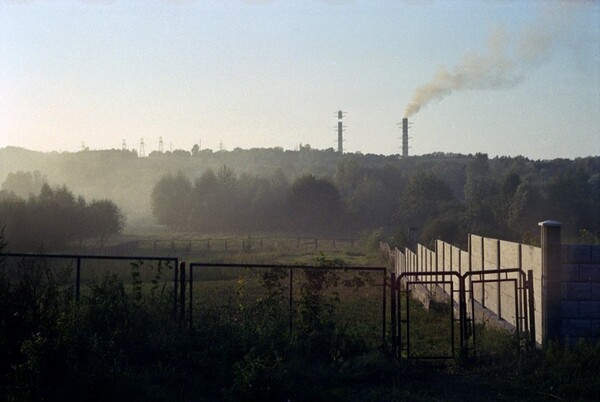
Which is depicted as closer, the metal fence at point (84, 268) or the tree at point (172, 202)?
the metal fence at point (84, 268)

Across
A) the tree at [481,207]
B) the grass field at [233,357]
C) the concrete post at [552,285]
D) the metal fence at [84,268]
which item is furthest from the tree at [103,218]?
the concrete post at [552,285]

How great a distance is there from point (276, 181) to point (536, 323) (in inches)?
3812

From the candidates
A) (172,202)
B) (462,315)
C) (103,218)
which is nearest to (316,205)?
(172,202)

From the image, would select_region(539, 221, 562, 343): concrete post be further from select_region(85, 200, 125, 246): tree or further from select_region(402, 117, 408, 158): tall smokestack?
select_region(402, 117, 408, 158): tall smokestack

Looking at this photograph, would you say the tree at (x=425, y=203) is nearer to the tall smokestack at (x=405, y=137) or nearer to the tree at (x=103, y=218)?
the tree at (x=103, y=218)

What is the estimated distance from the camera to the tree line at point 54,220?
5484 cm

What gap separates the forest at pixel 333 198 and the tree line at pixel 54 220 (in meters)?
0.19

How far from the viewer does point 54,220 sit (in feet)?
201

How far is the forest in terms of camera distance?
63656mm

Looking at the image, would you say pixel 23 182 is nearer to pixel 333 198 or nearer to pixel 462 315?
pixel 333 198

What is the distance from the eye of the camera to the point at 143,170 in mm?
168875

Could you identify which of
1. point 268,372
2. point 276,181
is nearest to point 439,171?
point 276,181

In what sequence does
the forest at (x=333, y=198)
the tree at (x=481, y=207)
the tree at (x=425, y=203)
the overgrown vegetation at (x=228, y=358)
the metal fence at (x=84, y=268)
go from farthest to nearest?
the tree at (x=425, y=203)
the forest at (x=333, y=198)
the tree at (x=481, y=207)
the metal fence at (x=84, y=268)
the overgrown vegetation at (x=228, y=358)

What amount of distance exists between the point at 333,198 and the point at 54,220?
4082 cm
